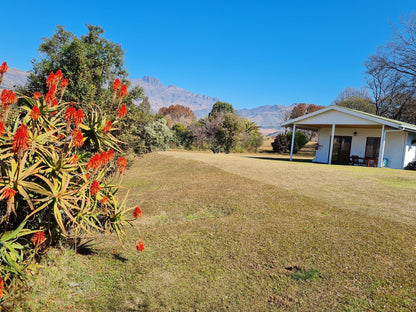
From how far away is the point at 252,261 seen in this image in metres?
4.07

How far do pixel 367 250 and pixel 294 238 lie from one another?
1105 millimetres

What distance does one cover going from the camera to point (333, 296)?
3.17 meters

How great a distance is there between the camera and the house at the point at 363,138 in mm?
16627

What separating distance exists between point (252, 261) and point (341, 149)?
19092 mm

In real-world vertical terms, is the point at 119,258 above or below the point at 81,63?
below

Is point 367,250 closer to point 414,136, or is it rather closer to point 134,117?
point 134,117

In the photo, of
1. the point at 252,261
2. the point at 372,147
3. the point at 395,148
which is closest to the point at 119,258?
the point at 252,261

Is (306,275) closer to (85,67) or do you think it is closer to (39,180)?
(39,180)

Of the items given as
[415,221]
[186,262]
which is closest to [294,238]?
[186,262]

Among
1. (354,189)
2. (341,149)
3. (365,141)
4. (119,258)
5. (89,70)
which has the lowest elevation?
(119,258)

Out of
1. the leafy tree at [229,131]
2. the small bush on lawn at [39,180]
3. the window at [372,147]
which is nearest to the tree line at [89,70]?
the small bush on lawn at [39,180]

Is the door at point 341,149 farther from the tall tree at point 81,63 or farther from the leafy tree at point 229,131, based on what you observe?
the tall tree at point 81,63

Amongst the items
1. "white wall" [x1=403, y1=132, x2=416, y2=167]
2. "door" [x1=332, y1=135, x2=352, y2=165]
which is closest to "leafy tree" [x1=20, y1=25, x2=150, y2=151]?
"door" [x1=332, y1=135, x2=352, y2=165]

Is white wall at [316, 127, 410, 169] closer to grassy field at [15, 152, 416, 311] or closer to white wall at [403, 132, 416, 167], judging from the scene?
white wall at [403, 132, 416, 167]
